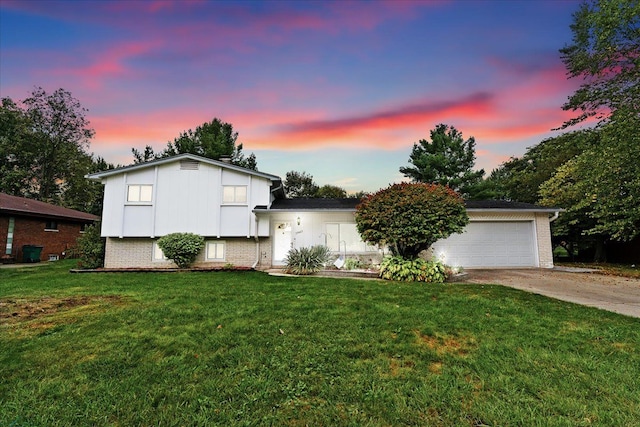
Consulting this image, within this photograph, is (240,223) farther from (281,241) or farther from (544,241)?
(544,241)

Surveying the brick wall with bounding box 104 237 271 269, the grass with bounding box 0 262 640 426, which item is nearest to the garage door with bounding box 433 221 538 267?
the grass with bounding box 0 262 640 426

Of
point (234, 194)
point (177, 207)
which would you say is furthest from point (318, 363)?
point (177, 207)

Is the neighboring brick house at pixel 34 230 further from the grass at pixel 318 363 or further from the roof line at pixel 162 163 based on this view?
the grass at pixel 318 363

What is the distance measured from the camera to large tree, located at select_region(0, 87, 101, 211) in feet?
90.4

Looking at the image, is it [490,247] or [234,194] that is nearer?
[234,194]

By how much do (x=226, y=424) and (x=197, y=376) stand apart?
2.82 ft

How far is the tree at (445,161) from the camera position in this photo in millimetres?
24641

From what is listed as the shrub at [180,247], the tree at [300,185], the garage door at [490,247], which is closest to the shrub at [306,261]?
the shrub at [180,247]

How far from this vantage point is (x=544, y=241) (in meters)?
12.9

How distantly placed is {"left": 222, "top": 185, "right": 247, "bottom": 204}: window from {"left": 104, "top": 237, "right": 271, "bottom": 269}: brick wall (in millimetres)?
1702

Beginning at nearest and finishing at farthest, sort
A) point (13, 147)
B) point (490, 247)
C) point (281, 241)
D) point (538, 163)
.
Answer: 1. point (490, 247)
2. point (281, 241)
3. point (538, 163)
4. point (13, 147)

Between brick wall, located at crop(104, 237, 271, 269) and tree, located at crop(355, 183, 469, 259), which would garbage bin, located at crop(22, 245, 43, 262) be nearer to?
brick wall, located at crop(104, 237, 271, 269)

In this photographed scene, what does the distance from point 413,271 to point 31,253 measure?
64.2 feet

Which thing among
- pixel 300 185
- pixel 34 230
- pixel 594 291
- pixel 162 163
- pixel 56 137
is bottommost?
pixel 594 291
